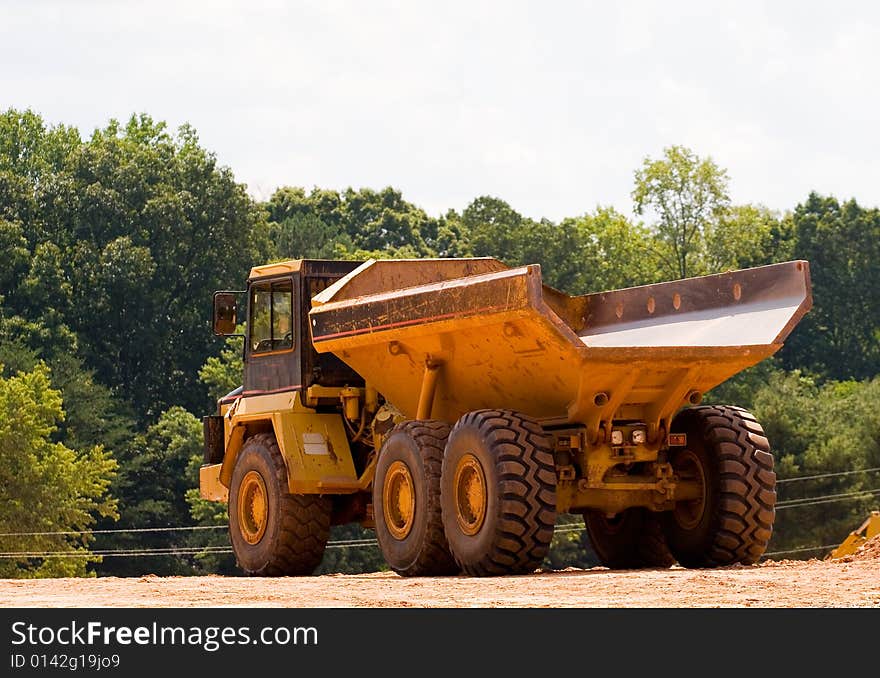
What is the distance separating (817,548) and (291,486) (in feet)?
172

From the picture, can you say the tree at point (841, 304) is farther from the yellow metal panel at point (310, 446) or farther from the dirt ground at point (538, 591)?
the dirt ground at point (538, 591)

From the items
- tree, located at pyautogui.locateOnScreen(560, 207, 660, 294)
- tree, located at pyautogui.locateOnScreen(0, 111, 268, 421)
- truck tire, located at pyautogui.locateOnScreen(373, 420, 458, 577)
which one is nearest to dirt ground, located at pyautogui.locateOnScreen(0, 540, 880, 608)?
truck tire, located at pyautogui.locateOnScreen(373, 420, 458, 577)

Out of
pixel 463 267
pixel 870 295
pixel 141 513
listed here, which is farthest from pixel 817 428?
pixel 463 267

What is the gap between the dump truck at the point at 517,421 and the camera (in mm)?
16141

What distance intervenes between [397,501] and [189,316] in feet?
200

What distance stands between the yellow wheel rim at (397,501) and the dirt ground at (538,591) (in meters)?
1.19

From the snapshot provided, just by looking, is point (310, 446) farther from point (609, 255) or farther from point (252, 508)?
point (609, 255)

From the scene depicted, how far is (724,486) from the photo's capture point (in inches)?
671

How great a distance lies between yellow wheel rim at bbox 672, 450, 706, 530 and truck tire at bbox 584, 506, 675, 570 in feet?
1.65

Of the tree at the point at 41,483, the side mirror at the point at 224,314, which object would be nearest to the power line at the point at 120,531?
the tree at the point at 41,483

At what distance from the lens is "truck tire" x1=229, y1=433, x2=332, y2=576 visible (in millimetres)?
20078

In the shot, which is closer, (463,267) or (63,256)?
(463,267)

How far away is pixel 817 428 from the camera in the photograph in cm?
7419
